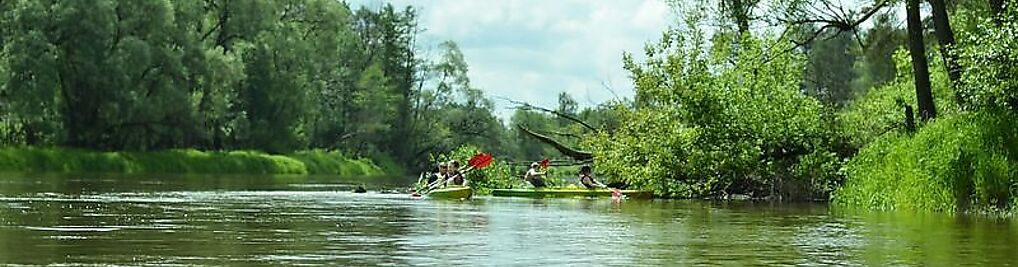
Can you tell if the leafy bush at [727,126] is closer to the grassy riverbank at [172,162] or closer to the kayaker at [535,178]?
the kayaker at [535,178]

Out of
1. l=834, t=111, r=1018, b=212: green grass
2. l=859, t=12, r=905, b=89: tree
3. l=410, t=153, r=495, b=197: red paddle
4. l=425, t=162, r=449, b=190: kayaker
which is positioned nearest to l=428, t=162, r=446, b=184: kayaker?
l=425, t=162, r=449, b=190: kayaker

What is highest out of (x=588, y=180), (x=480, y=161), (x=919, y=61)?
(x=919, y=61)

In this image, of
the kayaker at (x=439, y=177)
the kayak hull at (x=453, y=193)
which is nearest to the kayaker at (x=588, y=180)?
the kayak hull at (x=453, y=193)

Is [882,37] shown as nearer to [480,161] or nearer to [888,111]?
[888,111]

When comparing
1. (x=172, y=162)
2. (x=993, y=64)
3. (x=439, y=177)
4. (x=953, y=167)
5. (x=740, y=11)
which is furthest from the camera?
(x=172, y=162)

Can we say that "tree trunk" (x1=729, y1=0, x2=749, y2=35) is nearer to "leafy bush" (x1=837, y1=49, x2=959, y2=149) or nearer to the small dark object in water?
"leafy bush" (x1=837, y1=49, x2=959, y2=149)


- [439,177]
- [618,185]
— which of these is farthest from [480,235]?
[439,177]

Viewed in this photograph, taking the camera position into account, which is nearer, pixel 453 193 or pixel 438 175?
pixel 453 193

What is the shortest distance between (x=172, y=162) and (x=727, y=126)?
150 ft

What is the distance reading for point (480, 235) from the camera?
768 inches

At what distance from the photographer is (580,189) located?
37969mm

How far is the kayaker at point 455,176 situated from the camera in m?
38.6

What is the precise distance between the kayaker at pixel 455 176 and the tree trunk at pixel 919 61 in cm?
1198

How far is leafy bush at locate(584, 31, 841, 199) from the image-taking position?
3400 centimetres
